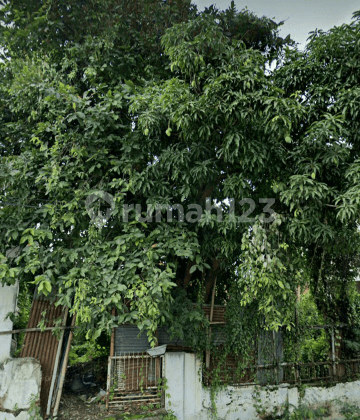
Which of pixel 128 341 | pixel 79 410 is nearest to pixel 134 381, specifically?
pixel 128 341

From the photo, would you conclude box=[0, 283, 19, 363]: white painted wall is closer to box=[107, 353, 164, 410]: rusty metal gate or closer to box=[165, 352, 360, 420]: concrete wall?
box=[107, 353, 164, 410]: rusty metal gate

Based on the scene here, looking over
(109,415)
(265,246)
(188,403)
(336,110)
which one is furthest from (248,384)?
(336,110)

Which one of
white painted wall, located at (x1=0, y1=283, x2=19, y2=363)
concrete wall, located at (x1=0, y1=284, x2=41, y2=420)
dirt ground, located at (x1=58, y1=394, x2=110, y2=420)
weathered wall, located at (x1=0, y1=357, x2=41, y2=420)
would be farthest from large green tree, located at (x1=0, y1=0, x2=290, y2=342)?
dirt ground, located at (x1=58, y1=394, x2=110, y2=420)

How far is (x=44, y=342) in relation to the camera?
5.60 meters

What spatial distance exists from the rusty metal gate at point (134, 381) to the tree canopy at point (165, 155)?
931 millimetres

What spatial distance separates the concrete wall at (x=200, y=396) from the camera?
219 inches

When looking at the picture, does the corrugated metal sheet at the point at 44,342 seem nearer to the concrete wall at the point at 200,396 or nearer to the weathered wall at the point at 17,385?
the weathered wall at the point at 17,385

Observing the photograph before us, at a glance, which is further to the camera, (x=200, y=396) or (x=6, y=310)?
(x=200, y=396)

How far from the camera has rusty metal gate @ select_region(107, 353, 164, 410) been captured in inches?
217

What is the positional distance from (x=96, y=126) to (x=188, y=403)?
169 inches

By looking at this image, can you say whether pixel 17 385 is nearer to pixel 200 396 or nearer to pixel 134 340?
pixel 134 340

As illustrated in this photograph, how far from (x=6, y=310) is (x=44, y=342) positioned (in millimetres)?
748

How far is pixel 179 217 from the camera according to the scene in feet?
17.8

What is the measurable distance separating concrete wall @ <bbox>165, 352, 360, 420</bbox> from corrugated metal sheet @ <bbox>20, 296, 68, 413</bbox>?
5.72 feet
